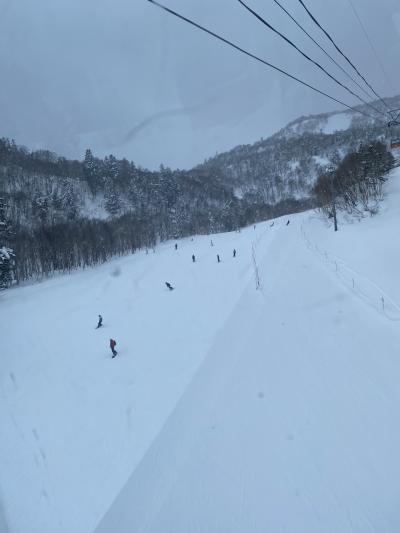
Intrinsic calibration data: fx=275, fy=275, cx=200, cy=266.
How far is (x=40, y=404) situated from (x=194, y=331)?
7.57m

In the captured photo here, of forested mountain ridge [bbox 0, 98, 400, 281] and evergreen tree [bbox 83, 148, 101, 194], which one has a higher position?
evergreen tree [bbox 83, 148, 101, 194]

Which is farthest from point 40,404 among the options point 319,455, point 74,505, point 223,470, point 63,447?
point 319,455

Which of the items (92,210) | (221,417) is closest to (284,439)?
(221,417)

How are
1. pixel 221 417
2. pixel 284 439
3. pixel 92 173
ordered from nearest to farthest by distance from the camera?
1. pixel 284 439
2. pixel 221 417
3. pixel 92 173

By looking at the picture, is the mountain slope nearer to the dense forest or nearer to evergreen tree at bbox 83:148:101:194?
the dense forest

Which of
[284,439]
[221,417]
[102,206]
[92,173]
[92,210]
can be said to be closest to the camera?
[284,439]

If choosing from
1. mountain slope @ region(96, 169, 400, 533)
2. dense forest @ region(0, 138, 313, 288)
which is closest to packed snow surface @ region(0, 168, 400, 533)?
mountain slope @ region(96, 169, 400, 533)

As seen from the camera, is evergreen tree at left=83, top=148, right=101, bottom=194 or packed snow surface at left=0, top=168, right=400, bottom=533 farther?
evergreen tree at left=83, top=148, right=101, bottom=194

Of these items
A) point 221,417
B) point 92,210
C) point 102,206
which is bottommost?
point 221,417

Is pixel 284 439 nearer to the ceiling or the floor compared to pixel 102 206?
nearer to the floor

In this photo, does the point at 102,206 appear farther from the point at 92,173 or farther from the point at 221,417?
the point at 221,417

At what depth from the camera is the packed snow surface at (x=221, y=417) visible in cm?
562

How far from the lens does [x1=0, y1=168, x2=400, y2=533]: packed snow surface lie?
562 cm

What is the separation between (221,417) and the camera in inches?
318
